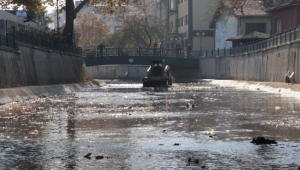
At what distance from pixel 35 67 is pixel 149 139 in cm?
3026

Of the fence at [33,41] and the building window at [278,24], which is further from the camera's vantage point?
the building window at [278,24]

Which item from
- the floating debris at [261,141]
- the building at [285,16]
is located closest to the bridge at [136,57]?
the building at [285,16]

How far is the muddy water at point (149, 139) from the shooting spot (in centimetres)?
1119

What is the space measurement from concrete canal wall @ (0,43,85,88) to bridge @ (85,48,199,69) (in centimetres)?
2296

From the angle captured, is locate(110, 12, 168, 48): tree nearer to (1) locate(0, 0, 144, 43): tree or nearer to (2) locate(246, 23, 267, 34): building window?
(2) locate(246, 23, 267, 34): building window

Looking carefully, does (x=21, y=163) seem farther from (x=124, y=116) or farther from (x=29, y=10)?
(x=29, y=10)

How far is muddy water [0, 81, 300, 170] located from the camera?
11.2 meters

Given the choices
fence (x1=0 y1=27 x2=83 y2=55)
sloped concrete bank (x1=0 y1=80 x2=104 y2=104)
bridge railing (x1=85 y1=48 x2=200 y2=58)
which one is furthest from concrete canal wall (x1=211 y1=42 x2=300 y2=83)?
fence (x1=0 y1=27 x2=83 y2=55)

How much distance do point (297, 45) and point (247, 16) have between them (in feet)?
153

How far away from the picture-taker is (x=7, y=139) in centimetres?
1476

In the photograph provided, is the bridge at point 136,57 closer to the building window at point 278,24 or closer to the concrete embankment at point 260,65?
the concrete embankment at point 260,65

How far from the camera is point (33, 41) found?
147 ft

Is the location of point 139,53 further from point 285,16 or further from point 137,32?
point 137,32

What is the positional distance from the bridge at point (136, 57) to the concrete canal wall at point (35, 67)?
22963 mm
